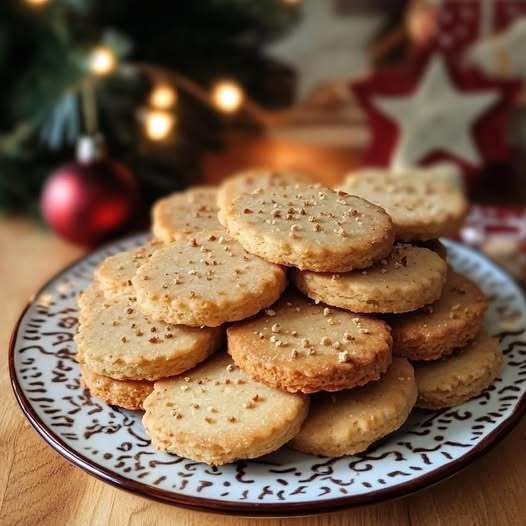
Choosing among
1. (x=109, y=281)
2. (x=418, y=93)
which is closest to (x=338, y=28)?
(x=418, y=93)

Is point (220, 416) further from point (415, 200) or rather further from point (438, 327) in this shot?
point (415, 200)

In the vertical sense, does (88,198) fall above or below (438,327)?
below

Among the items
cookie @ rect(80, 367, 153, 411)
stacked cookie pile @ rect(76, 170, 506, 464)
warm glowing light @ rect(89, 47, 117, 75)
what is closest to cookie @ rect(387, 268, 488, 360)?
stacked cookie pile @ rect(76, 170, 506, 464)

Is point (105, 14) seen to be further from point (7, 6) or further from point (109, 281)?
point (109, 281)

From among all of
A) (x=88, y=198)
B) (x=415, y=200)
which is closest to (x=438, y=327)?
(x=415, y=200)

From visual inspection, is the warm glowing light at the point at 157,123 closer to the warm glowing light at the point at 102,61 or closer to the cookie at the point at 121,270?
the warm glowing light at the point at 102,61

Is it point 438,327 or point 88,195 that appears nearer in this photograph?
point 438,327

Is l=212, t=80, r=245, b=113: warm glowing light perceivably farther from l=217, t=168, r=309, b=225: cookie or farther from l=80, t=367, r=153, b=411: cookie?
l=80, t=367, r=153, b=411: cookie

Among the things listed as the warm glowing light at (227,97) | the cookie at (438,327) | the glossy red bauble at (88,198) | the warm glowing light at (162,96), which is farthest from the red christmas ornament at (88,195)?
the cookie at (438,327)
